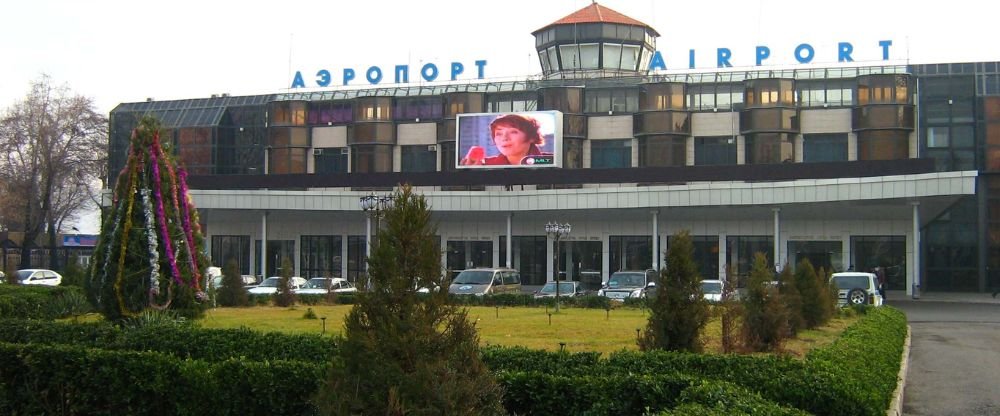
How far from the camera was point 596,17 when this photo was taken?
208 ft

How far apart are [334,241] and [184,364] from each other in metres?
49.0

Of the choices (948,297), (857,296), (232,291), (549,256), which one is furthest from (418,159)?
(857,296)

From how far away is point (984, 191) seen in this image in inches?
2116

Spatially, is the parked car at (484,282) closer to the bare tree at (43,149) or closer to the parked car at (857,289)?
the parked car at (857,289)

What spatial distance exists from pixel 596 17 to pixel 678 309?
5021cm

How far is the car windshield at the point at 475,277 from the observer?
129ft

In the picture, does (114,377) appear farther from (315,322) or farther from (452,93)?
(452,93)

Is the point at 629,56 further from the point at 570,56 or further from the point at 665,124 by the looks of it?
the point at 665,124

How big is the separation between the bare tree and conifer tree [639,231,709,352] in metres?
54.8

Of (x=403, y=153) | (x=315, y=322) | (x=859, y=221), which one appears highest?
(x=403, y=153)

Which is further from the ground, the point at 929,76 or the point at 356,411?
the point at 929,76

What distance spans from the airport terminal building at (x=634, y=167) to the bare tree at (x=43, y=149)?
23.3ft

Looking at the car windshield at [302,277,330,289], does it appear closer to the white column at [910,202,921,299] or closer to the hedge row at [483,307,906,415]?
the white column at [910,202,921,299]

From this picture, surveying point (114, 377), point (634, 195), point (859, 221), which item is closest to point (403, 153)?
point (634, 195)
